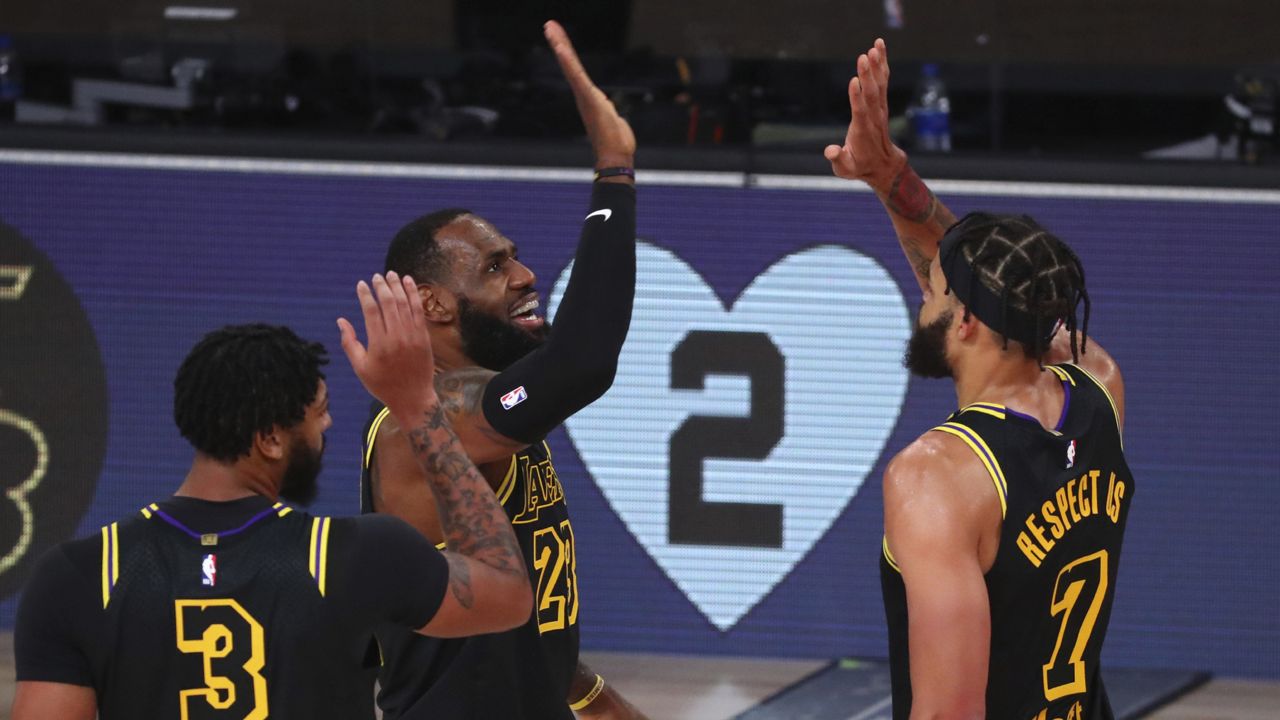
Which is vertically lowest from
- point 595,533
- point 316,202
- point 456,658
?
point 595,533

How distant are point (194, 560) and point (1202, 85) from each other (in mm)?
4997

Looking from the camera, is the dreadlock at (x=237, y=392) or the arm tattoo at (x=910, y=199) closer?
the dreadlock at (x=237, y=392)

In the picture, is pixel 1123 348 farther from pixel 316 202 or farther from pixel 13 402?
pixel 13 402

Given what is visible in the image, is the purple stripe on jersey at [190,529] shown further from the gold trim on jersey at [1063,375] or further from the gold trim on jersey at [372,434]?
the gold trim on jersey at [1063,375]

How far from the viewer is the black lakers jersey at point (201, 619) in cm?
210

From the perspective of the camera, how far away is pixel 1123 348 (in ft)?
18.3

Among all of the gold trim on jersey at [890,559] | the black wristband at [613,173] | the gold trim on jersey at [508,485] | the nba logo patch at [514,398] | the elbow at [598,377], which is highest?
the black wristband at [613,173]

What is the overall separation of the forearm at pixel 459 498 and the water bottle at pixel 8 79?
4564 millimetres

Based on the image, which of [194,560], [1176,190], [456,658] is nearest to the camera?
[194,560]

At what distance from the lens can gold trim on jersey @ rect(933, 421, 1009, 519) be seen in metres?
2.42

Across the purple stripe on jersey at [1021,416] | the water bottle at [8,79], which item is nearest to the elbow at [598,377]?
the purple stripe on jersey at [1021,416]

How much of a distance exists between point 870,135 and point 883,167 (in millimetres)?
91

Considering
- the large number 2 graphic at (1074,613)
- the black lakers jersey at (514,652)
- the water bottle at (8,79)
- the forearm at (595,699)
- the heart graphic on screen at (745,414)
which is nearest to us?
the large number 2 graphic at (1074,613)

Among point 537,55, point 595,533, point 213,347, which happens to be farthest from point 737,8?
point 213,347
